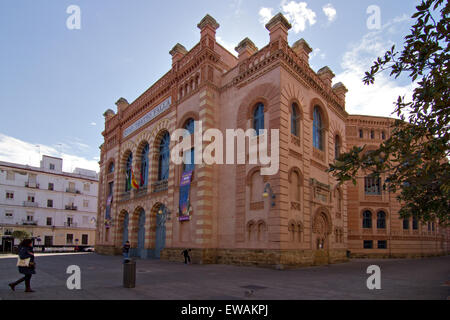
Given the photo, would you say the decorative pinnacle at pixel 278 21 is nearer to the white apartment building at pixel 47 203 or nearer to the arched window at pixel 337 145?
the arched window at pixel 337 145

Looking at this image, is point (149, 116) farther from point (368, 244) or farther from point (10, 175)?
point (10, 175)

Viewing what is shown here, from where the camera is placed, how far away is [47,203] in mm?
54219

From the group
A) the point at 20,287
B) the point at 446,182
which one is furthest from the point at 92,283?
the point at 446,182

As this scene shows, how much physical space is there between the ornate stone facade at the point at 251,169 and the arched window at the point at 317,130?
0.09m

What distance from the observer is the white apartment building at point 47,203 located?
5004 centimetres

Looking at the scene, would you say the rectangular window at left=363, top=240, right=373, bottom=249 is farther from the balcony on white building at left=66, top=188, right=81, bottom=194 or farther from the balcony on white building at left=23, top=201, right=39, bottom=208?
the balcony on white building at left=23, top=201, right=39, bottom=208

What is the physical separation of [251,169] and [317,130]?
25.6 ft

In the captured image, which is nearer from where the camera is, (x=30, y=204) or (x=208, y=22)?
(x=208, y=22)

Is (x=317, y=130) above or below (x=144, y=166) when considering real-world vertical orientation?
above

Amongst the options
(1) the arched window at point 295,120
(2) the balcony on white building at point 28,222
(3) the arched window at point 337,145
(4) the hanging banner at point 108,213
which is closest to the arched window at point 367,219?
(3) the arched window at point 337,145

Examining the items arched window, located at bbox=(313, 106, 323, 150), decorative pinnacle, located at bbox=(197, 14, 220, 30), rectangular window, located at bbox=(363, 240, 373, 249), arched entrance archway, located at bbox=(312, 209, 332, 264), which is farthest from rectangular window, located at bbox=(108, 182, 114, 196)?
rectangular window, located at bbox=(363, 240, 373, 249)

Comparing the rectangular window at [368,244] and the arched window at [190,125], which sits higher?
the arched window at [190,125]

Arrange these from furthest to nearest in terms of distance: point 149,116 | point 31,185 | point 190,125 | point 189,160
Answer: point 31,185 < point 149,116 < point 190,125 < point 189,160

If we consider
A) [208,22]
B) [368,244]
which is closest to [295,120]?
[208,22]
